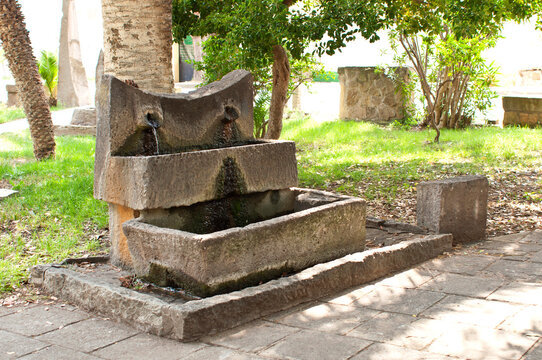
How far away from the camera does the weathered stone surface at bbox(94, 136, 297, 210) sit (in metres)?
4.37

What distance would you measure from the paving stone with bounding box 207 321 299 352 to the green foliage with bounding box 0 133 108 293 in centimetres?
195

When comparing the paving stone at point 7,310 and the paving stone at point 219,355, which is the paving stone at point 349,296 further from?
the paving stone at point 7,310

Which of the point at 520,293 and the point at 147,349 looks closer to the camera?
the point at 147,349

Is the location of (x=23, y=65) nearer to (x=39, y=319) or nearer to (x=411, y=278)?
(x=39, y=319)

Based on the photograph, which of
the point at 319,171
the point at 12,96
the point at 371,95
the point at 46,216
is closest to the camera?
the point at 46,216

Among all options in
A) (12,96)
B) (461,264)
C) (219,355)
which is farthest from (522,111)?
(12,96)

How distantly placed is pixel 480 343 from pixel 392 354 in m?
0.52

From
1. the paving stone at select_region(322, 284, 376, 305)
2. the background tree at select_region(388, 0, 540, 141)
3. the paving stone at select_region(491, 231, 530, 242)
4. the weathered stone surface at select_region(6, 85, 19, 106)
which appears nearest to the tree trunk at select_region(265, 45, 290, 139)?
the background tree at select_region(388, 0, 540, 141)

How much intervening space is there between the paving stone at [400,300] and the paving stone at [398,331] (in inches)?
5.5

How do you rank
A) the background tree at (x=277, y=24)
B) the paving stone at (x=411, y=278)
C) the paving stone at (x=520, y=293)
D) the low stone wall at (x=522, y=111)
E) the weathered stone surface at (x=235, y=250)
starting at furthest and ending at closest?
1. the low stone wall at (x=522, y=111)
2. the background tree at (x=277, y=24)
3. the paving stone at (x=411, y=278)
4. the paving stone at (x=520, y=293)
5. the weathered stone surface at (x=235, y=250)

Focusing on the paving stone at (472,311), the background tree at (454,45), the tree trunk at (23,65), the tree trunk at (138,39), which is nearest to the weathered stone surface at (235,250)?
the paving stone at (472,311)

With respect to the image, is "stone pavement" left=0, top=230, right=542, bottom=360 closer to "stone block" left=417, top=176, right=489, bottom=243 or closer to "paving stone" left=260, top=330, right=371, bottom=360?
"paving stone" left=260, top=330, right=371, bottom=360

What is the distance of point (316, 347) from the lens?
3.40 m

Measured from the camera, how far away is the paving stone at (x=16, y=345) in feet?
11.4
